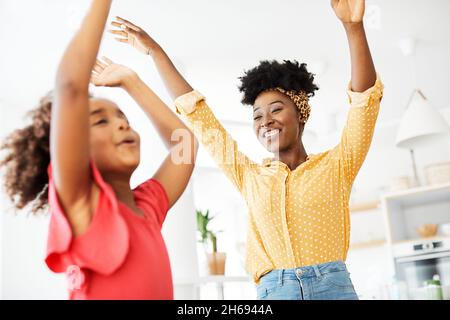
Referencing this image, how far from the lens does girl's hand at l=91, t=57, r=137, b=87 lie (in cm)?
72

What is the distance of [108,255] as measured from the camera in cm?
58

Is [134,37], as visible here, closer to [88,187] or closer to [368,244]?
[88,187]

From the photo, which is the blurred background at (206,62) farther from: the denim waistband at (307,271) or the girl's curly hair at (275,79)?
the denim waistband at (307,271)

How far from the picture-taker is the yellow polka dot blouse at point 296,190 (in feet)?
3.07

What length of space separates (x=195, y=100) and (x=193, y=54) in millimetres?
229

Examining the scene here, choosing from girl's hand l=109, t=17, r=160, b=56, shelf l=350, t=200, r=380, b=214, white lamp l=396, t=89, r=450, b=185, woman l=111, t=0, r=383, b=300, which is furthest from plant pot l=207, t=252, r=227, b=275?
shelf l=350, t=200, r=380, b=214

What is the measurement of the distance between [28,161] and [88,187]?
9 cm

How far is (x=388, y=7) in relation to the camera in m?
1.43

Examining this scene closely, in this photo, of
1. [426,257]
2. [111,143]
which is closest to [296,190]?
[111,143]

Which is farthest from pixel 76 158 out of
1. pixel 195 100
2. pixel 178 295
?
pixel 178 295

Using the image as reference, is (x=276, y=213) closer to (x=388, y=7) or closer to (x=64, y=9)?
(x=64, y=9)

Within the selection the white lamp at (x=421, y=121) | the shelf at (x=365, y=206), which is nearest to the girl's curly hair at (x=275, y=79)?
the white lamp at (x=421, y=121)

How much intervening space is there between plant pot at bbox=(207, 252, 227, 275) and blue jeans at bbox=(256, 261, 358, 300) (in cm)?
39

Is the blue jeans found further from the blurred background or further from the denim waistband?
the blurred background
